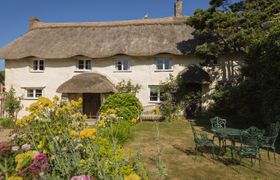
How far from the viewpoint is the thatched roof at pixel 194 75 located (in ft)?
56.5

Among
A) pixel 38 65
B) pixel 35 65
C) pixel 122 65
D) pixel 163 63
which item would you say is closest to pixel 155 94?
pixel 163 63

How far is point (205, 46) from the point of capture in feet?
52.1

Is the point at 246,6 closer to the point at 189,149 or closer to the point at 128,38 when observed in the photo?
the point at 128,38

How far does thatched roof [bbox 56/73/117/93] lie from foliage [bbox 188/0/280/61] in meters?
6.67

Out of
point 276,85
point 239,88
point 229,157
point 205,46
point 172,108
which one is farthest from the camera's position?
point 172,108

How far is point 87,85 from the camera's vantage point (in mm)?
17703

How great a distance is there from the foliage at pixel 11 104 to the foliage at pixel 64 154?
51.0 feet

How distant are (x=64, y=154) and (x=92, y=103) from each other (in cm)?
1714

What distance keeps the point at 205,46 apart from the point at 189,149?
8.82 m

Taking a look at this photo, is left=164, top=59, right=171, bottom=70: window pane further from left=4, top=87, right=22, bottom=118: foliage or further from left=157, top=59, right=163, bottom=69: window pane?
left=4, top=87, right=22, bottom=118: foliage

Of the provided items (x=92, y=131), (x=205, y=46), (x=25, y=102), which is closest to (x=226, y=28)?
(x=205, y=46)

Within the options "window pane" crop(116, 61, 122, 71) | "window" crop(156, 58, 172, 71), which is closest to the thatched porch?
"window pane" crop(116, 61, 122, 71)

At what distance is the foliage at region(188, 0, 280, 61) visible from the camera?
1459 cm

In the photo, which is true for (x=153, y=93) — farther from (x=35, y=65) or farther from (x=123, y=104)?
(x=35, y=65)
